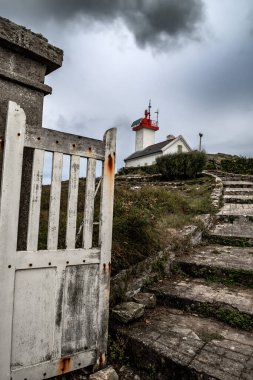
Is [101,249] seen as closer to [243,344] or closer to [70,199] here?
[70,199]

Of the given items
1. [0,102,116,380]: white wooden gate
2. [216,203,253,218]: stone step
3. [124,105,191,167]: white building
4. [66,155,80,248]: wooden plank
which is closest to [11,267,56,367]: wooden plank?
[0,102,116,380]: white wooden gate

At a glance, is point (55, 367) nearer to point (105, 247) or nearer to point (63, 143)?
point (105, 247)

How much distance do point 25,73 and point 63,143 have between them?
73cm

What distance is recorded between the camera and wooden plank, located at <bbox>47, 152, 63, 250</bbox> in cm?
228

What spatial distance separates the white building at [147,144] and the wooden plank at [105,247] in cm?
3139

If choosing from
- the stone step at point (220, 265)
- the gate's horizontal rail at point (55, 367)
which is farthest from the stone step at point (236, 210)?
the gate's horizontal rail at point (55, 367)

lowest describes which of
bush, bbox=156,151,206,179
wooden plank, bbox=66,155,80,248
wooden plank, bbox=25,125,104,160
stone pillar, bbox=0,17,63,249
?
wooden plank, bbox=66,155,80,248

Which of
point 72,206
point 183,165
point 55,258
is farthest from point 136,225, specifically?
point 183,165

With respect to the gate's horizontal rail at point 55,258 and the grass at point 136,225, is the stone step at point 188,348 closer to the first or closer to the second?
the grass at point 136,225

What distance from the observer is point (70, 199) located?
2.39 m

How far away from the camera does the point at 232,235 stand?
573 centimetres

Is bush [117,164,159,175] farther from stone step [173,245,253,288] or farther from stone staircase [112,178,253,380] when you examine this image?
stone staircase [112,178,253,380]

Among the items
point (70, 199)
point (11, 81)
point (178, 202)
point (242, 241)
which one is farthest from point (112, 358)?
point (178, 202)

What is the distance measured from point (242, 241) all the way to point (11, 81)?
15.6 ft
